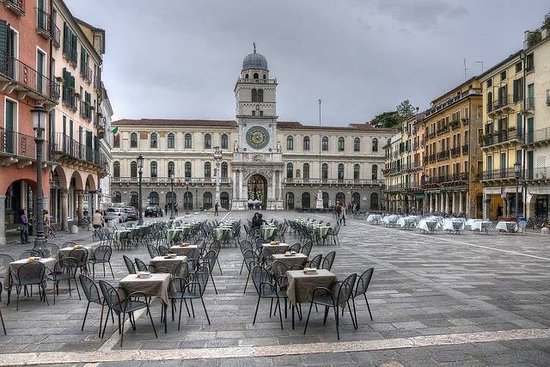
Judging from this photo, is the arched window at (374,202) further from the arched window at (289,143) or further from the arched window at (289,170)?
the arched window at (289,143)

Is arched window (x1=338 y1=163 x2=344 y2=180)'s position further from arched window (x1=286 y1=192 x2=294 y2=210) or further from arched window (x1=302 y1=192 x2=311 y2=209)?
arched window (x1=286 y1=192 x2=294 y2=210)

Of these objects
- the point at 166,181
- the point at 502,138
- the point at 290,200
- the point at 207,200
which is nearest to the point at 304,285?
the point at 502,138

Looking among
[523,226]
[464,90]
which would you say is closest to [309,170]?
[464,90]

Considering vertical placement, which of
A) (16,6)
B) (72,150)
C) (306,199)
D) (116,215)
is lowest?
(116,215)

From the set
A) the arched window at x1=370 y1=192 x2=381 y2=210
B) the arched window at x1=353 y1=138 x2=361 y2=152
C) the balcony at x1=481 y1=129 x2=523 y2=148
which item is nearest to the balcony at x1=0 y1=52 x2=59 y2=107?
the balcony at x1=481 y1=129 x2=523 y2=148

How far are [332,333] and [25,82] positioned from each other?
64.1 feet

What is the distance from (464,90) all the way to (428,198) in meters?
14.8

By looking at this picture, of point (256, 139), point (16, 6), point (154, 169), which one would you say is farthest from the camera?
point (154, 169)

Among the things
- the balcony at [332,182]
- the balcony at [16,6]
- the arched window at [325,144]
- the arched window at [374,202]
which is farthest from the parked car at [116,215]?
the arched window at [374,202]

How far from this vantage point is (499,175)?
41219 mm

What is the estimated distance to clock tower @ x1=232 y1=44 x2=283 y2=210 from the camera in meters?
83.4

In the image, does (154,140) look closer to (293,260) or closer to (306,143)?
(306,143)

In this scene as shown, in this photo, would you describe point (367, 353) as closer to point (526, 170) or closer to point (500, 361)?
point (500, 361)

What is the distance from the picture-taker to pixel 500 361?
6.46 meters
